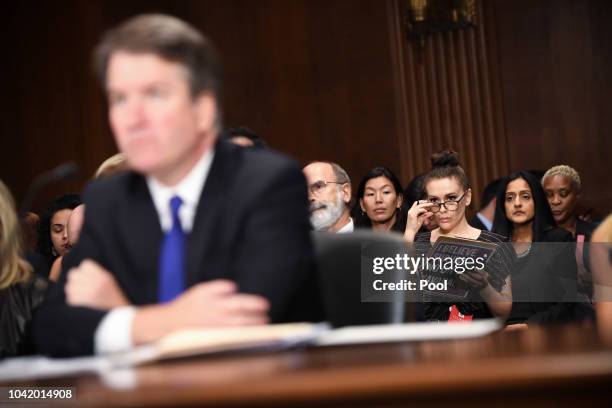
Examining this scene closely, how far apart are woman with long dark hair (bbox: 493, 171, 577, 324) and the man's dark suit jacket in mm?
2873

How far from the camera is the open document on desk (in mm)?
1543

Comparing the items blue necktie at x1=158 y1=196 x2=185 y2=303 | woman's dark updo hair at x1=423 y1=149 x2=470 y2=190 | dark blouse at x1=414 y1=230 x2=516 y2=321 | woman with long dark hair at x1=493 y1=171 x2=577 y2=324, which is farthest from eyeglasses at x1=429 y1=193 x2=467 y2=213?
blue necktie at x1=158 y1=196 x2=185 y2=303

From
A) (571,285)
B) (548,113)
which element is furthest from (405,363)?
(548,113)

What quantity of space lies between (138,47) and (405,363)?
1.03 metres

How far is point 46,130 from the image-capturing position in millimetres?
8852

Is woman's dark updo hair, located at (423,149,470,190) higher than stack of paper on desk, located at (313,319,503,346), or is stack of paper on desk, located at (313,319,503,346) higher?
woman's dark updo hair, located at (423,149,470,190)

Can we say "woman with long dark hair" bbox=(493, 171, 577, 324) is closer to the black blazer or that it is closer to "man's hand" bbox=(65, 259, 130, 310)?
the black blazer

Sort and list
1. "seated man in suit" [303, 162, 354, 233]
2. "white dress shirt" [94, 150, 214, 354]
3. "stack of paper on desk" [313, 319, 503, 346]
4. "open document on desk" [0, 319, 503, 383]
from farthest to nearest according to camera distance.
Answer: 1. "seated man in suit" [303, 162, 354, 233]
2. "white dress shirt" [94, 150, 214, 354]
3. "stack of paper on desk" [313, 319, 503, 346]
4. "open document on desk" [0, 319, 503, 383]

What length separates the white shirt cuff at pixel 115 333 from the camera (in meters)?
1.80

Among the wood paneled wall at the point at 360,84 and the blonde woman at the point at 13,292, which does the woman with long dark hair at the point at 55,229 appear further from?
the wood paneled wall at the point at 360,84

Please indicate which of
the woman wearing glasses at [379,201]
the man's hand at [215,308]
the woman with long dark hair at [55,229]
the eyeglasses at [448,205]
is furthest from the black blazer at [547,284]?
the man's hand at [215,308]

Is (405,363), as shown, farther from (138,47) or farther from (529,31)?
(529,31)

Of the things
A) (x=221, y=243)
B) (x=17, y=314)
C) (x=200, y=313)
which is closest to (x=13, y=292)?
(x=17, y=314)

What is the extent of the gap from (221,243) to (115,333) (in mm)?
308
